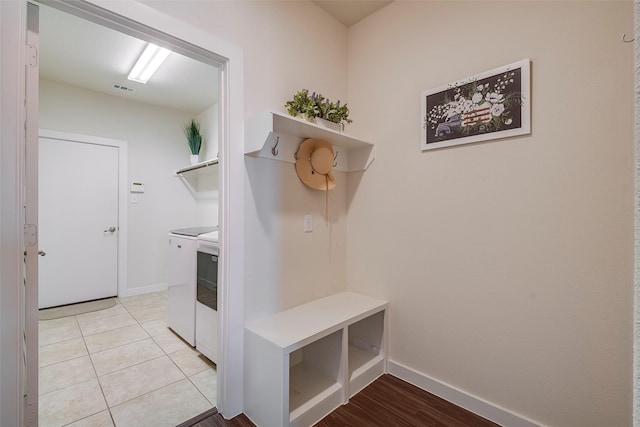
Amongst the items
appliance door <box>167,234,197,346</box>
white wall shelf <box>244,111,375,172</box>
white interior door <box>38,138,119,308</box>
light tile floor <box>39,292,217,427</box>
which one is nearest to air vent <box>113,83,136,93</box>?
white interior door <box>38,138,119,308</box>

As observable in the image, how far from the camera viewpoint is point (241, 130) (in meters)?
1.60

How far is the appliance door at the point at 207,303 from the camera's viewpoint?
2.04 meters

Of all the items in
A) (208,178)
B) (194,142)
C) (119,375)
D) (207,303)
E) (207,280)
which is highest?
(194,142)

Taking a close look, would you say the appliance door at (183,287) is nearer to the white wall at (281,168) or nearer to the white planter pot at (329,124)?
the white wall at (281,168)

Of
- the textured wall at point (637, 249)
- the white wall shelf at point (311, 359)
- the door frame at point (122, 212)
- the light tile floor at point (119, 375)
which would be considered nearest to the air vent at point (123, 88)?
the door frame at point (122, 212)

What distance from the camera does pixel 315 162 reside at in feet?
6.28

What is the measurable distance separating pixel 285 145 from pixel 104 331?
8.39 ft

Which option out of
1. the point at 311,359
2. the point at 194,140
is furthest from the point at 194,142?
the point at 311,359

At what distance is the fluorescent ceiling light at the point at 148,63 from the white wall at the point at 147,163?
2.69 feet

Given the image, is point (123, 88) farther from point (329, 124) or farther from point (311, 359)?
point (311, 359)

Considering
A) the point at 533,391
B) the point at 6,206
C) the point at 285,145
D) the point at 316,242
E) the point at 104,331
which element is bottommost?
the point at 104,331

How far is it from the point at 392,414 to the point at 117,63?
12.4 feet

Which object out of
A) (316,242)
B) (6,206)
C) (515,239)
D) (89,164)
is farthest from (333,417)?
(89,164)

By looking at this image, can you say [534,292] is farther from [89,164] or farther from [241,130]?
[89,164]
